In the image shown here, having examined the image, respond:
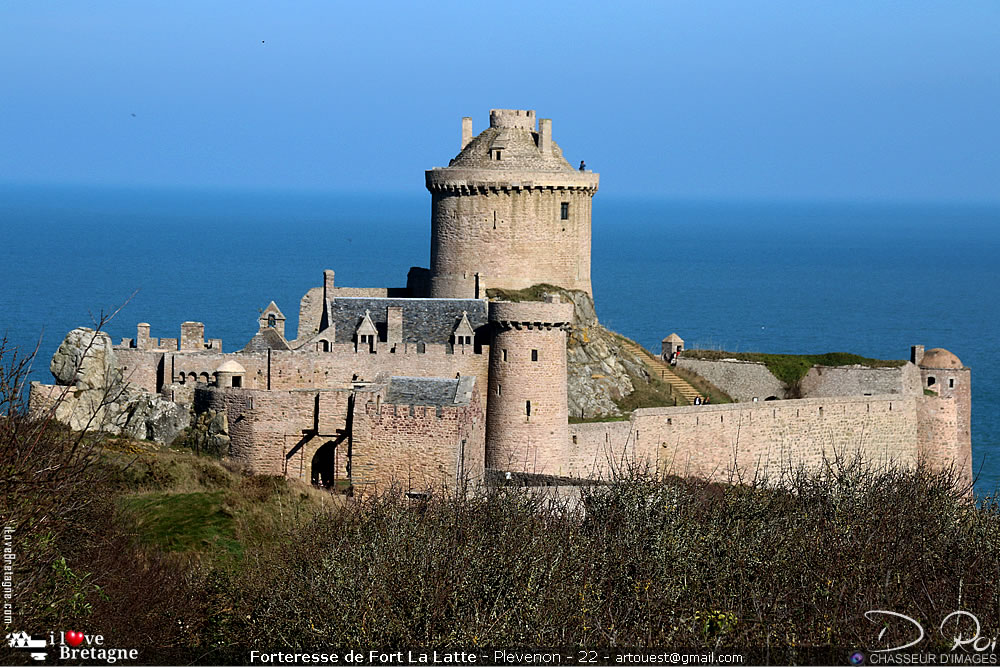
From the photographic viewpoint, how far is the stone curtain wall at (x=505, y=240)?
56.5 metres

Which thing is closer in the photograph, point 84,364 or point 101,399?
point 101,399

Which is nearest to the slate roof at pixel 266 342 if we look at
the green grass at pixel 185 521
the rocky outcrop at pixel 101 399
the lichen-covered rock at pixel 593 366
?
the rocky outcrop at pixel 101 399

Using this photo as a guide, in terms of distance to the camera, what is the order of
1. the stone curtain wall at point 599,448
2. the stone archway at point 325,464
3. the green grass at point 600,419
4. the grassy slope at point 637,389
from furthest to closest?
the grassy slope at point 637,389
the green grass at point 600,419
the stone curtain wall at point 599,448
the stone archway at point 325,464

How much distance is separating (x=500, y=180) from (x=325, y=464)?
16949mm

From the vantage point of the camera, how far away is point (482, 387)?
151 ft

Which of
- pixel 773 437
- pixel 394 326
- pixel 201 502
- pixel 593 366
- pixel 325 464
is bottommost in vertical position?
pixel 201 502

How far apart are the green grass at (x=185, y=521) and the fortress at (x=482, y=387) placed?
10.7 feet

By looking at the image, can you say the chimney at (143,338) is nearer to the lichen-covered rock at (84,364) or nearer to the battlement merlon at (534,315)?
the lichen-covered rock at (84,364)

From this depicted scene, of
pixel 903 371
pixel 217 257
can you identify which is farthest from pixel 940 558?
pixel 217 257

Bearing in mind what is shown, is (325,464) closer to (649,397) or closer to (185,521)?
Answer: (185,521)

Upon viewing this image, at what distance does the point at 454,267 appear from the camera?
187ft

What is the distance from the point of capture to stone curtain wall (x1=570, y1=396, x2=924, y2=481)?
49.7 metres

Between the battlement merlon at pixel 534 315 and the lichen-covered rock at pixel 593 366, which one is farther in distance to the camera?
the lichen-covered rock at pixel 593 366

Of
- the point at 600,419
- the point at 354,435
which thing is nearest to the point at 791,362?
the point at 600,419
